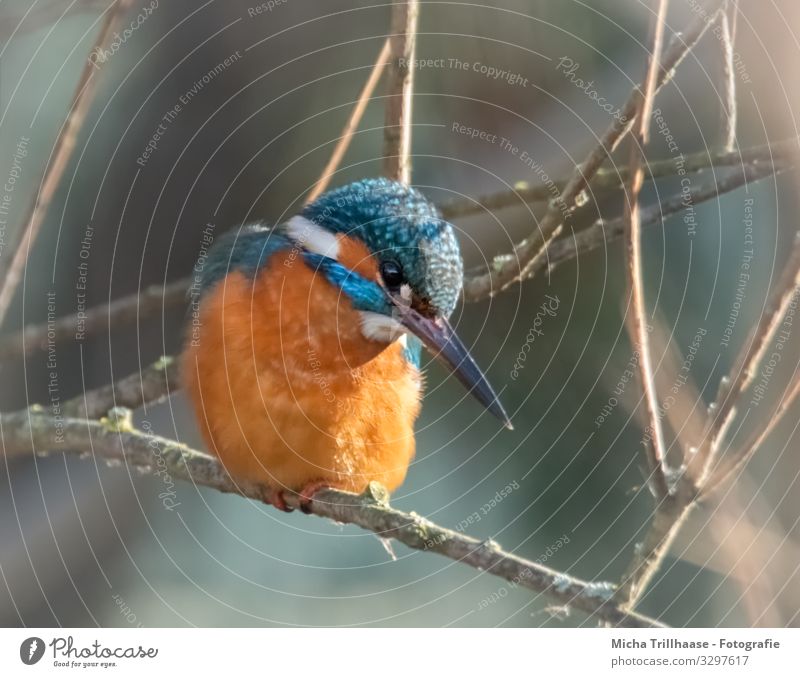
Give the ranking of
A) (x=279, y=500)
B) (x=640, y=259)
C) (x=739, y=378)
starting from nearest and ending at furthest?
(x=739, y=378) → (x=279, y=500) → (x=640, y=259)

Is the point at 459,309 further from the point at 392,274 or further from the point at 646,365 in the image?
the point at 646,365

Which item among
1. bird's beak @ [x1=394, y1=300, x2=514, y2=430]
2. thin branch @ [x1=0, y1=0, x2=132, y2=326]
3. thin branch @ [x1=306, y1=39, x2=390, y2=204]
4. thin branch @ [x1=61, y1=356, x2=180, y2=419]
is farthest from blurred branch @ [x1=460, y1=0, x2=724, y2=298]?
thin branch @ [x1=0, y1=0, x2=132, y2=326]

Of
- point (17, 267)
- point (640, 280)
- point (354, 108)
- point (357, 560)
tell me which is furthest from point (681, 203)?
point (17, 267)

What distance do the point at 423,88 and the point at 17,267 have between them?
2.24ft

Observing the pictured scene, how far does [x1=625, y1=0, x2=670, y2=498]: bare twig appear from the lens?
1.30 meters

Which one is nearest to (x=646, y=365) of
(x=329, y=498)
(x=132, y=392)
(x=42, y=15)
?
(x=329, y=498)

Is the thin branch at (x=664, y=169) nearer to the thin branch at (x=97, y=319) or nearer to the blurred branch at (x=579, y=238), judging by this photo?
the blurred branch at (x=579, y=238)

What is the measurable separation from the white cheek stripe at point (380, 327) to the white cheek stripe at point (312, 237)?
10 centimetres

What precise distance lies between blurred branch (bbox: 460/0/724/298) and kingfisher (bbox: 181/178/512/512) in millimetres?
179

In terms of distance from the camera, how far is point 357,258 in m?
1.33

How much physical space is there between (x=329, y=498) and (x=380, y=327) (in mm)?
250

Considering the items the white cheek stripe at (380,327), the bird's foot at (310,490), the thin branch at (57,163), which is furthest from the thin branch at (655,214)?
the thin branch at (57,163)

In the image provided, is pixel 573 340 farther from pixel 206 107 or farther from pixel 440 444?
pixel 206 107

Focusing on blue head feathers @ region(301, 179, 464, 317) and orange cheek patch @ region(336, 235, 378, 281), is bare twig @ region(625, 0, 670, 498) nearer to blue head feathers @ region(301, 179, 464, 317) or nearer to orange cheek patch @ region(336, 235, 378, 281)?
blue head feathers @ region(301, 179, 464, 317)
